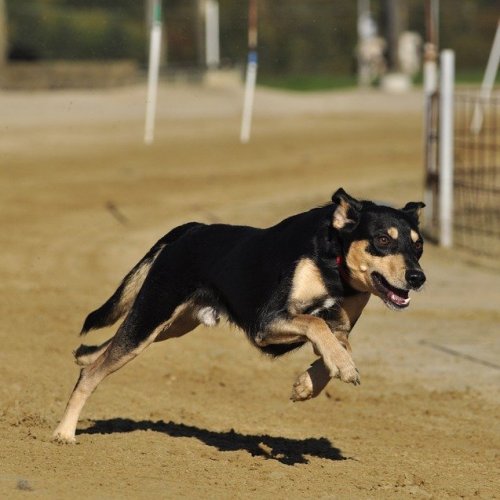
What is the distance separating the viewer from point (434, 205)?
17.0 metres

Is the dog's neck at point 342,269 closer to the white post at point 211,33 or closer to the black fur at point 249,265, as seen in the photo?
the black fur at point 249,265

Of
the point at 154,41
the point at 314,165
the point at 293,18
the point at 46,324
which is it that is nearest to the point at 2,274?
the point at 46,324

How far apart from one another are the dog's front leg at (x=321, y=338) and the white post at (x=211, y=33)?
32.4 metres

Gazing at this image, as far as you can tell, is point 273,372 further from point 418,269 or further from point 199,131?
point 199,131

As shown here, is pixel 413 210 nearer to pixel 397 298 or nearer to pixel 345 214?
pixel 345 214

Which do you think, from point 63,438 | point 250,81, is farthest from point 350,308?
point 250,81

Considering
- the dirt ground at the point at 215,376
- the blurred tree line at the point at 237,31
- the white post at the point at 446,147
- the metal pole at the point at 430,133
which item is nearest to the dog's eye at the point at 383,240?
the dirt ground at the point at 215,376

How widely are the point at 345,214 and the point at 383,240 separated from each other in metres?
0.25

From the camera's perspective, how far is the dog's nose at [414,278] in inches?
263

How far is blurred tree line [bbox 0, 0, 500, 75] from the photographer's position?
125ft

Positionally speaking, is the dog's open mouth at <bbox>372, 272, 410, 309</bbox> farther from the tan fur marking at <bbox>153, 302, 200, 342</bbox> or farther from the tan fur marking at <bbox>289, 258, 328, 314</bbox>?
the tan fur marking at <bbox>153, 302, 200, 342</bbox>

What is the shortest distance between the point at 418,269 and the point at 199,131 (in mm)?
22404

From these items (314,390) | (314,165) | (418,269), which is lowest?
(314,165)

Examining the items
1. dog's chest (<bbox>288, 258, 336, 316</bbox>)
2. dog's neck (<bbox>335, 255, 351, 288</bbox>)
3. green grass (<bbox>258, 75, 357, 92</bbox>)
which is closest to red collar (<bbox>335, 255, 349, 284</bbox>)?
dog's neck (<bbox>335, 255, 351, 288</bbox>)
